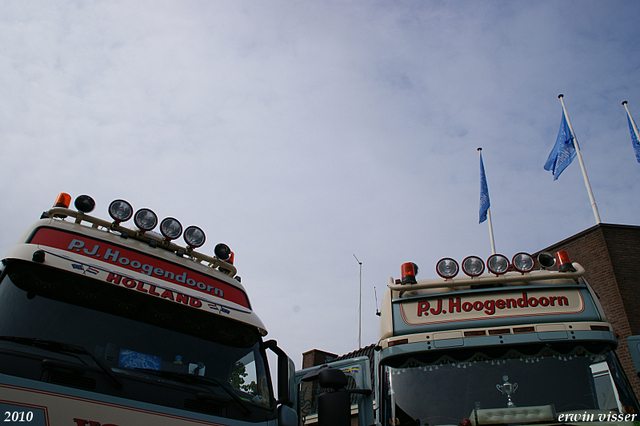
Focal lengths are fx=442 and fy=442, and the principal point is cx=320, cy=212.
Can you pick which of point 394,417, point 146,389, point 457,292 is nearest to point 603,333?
point 457,292

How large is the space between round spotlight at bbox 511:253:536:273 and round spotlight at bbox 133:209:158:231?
4044 mm

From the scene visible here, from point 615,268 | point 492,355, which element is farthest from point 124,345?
point 615,268

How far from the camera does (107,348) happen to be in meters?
3.48

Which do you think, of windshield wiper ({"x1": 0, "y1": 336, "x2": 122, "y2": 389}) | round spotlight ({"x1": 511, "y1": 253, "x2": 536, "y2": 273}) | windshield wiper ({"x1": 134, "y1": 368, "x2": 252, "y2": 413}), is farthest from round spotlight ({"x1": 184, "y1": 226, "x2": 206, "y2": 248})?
round spotlight ({"x1": 511, "y1": 253, "x2": 536, "y2": 273})

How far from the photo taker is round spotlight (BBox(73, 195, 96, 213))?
14.3 feet

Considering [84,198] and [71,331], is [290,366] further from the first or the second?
[84,198]

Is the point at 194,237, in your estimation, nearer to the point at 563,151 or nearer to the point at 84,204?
the point at 84,204

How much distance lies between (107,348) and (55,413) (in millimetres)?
690

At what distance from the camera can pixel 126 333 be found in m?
3.68

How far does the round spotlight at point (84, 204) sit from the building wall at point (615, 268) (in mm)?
14417

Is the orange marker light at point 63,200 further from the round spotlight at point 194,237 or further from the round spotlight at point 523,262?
the round spotlight at point 523,262

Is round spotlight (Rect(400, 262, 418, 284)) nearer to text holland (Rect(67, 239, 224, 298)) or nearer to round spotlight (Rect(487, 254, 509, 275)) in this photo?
round spotlight (Rect(487, 254, 509, 275))

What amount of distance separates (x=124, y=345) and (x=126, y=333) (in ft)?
0.36

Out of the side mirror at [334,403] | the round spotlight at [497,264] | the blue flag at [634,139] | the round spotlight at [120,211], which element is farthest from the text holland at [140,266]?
the blue flag at [634,139]
